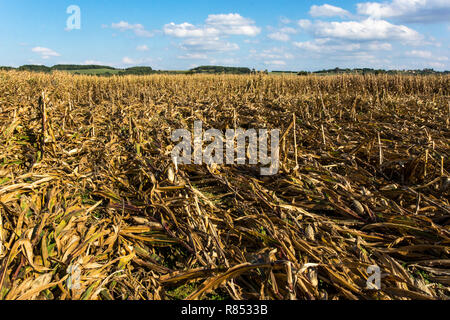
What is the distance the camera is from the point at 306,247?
6.40ft

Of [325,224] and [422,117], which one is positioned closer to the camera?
[325,224]

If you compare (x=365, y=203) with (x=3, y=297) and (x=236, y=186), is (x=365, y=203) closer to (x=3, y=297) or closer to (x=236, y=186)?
(x=236, y=186)

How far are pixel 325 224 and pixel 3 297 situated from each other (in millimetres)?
2128

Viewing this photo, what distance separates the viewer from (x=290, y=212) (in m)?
2.40

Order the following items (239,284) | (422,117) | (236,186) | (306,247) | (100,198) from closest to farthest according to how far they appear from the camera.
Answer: (239,284)
(306,247)
(100,198)
(236,186)
(422,117)

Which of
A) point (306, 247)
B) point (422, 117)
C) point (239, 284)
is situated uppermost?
point (422, 117)

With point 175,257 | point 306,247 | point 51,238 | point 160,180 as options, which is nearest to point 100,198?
point 160,180

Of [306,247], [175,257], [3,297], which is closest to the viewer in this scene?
[3,297]

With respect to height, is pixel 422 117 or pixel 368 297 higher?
pixel 422 117

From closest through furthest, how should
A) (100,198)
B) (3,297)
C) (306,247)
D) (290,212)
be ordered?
1. (3,297)
2. (306,247)
3. (290,212)
4. (100,198)

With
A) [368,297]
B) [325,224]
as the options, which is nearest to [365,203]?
[325,224]

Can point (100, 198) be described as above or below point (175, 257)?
above

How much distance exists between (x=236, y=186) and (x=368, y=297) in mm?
1597

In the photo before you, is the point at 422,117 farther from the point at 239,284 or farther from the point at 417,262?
the point at 239,284
